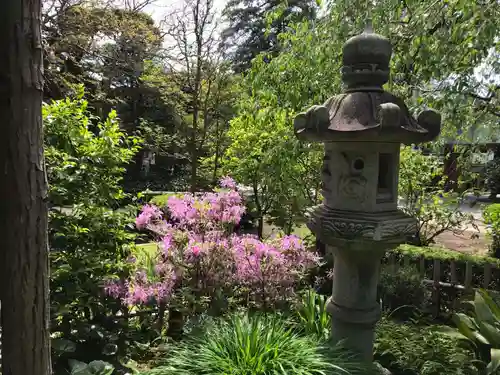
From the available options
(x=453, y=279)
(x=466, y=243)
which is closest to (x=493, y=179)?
(x=466, y=243)

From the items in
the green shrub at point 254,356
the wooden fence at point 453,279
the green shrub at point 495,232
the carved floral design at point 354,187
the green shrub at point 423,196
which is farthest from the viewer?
the green shrub at point 495,232

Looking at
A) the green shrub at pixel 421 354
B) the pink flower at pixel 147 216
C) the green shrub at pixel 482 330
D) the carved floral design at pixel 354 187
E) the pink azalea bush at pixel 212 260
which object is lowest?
the green shrub at pixel 421 354

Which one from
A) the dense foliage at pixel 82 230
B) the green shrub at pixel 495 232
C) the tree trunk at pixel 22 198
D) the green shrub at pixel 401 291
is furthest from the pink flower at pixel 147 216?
the green shrub at pixel 495 232

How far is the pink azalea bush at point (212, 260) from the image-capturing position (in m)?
3.05

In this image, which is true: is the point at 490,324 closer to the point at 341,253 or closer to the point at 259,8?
the point at 341,253

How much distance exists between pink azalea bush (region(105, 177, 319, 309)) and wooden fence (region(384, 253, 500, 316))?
7.26ft

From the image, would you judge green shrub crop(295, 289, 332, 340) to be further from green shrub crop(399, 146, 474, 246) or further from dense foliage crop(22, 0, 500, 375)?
green shrub crop(399, 146, 474, 246)

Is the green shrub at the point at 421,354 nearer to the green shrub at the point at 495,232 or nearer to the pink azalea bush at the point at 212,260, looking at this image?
the pink azalea bush at the point at 212,260

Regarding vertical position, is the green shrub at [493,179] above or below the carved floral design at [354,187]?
above

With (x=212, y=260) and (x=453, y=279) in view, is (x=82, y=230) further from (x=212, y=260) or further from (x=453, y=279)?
(x=453, y=279)

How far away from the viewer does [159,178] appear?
16062 millimetres

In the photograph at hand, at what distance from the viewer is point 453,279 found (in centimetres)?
469

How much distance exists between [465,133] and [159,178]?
44.5ft

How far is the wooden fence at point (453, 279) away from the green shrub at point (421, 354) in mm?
1489
